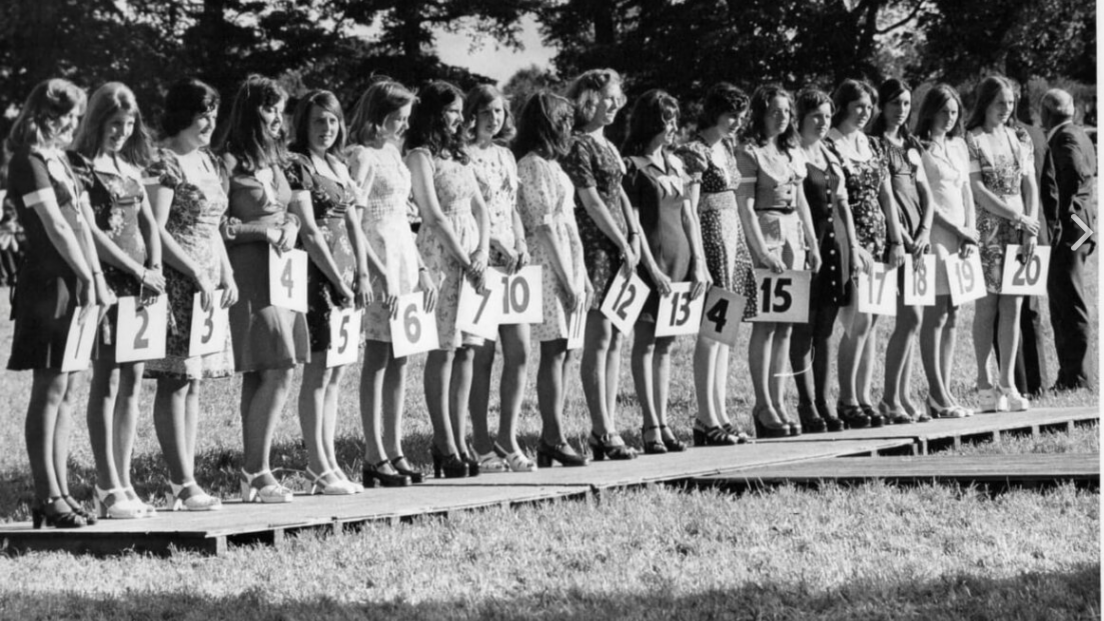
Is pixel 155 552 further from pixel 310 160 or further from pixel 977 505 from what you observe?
pixel 977 505

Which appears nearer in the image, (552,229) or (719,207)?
(552,229)

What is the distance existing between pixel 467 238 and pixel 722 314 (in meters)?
1.64

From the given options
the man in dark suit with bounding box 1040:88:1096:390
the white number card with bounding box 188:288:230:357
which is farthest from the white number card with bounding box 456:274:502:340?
the man in dark suit with bounding box 1040:88:1096:390

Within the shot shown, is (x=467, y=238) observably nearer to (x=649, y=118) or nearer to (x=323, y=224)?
(x=323, y=224)

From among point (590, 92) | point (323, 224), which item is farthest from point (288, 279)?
point (590, 92)

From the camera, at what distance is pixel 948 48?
2891 centimetres

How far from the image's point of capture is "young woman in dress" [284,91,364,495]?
796 cm

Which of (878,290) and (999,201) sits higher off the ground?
(999,201)

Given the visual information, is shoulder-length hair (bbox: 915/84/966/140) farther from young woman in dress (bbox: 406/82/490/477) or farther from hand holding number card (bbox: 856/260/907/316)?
young woman in dress (bbox: 406/82/490/477)

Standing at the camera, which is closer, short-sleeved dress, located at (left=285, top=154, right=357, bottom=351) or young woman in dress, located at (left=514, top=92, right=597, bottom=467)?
short-sleeved dress, located at (left=285, top=154, right=357, bottom=351)

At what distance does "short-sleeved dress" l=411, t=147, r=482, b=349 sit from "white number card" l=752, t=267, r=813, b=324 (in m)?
1.99

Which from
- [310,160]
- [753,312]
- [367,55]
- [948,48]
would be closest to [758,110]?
[753,312]

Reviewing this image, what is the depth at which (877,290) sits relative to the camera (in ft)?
34.1

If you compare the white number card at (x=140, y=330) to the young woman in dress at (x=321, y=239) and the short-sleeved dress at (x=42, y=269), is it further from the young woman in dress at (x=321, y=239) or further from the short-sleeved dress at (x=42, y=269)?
the young woman in dress at (x=321, y=239)
